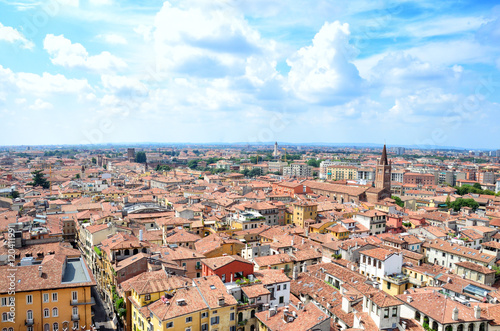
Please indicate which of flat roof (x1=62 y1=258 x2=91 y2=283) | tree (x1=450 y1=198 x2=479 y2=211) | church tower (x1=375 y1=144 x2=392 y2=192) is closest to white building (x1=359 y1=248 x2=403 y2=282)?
flat roof (x1=62 y1=258 x2=91 y2=283)

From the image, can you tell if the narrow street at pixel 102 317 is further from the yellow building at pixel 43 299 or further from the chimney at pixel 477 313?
the chimney at pixel 477 313

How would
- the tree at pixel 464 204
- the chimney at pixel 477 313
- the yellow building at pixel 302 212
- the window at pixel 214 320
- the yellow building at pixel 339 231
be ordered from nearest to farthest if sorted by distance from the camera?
the window at pixel 214 320, the chimney at pixel 477 313, the yellow building at pixel 339 231, the yellow building at pixel 302 212, the tree at pixel 464 204

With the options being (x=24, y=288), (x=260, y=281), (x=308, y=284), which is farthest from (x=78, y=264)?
(x=308, y=284)

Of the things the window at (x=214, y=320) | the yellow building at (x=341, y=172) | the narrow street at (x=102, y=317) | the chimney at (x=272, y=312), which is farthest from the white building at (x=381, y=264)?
the yellow building at (x=341, y=172)

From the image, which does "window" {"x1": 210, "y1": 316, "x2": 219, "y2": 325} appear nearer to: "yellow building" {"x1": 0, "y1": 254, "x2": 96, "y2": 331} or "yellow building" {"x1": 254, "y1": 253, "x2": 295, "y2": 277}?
"yellow building" {"x1": 0, "y1": 254, "x2": 96, "y2": 331}

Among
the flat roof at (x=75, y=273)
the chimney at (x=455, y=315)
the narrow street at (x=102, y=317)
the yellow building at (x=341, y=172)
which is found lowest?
the narrow street at (x=102, y=317)

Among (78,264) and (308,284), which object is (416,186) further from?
(78,264)

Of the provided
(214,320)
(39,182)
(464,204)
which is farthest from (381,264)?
(39,182)
